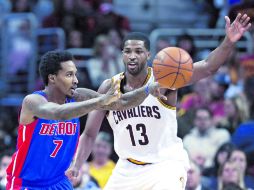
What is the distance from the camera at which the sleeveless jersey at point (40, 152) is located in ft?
26.4

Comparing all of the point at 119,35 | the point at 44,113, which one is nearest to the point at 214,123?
the point at 119,35

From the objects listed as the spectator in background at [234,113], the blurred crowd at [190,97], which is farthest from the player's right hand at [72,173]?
the spectator in background at [234,113]

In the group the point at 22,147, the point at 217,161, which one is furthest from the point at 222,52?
the point at 217,161

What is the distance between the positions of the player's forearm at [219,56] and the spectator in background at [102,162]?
3.97m

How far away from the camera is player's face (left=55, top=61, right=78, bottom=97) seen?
7965mm

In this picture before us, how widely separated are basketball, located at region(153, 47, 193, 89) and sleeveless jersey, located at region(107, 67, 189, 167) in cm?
82

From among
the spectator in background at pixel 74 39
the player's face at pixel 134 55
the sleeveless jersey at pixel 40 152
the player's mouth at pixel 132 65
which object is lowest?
the sleeveless jersey at pixel 40 152

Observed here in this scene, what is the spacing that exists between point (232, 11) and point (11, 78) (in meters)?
5.03

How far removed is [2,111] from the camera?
619 inches

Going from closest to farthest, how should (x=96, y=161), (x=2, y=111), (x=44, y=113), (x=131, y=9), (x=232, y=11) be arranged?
1. (x=44, y=113)
2. (x=96, y=161)
3. (x=2, y=111)
4. (x=232, y=11)
5. (x=131, y=9)

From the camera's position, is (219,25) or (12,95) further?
(219,25)

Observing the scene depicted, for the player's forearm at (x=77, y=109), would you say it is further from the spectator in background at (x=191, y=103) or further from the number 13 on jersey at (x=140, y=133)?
the spectator in background at (x=191, y=103)

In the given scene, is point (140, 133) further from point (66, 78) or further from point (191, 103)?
point (191, 103)

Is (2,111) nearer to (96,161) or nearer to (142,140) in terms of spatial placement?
(96,161)
